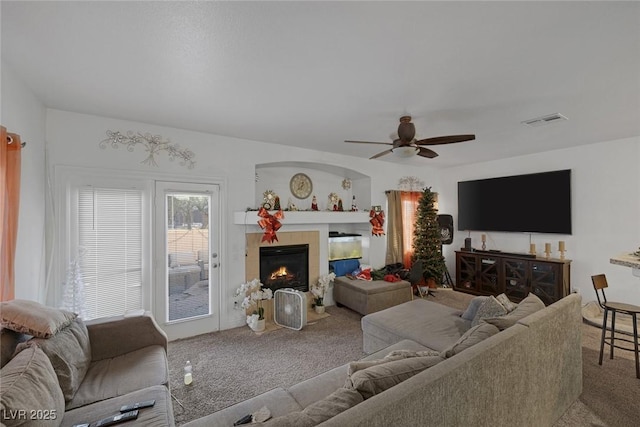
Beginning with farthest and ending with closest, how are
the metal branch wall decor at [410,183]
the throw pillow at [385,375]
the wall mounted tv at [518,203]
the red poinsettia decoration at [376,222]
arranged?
the metal branch wall decor at [410,183], the red poinsettia decoration at [376,222], the wall mounted tv at [518,203], the throw pillow at [385,375]

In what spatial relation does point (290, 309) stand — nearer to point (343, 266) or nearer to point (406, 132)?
point (343, 266)

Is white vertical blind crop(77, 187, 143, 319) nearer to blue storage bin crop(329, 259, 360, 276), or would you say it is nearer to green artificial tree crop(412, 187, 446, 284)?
blue storage bin crop(329, 259, 360, 276)

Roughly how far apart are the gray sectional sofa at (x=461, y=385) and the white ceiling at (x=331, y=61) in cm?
179

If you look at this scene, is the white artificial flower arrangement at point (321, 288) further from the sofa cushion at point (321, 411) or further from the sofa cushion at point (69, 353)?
the sofa cushion at point (321, 411)

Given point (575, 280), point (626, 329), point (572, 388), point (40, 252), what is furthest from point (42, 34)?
point (575, 280)

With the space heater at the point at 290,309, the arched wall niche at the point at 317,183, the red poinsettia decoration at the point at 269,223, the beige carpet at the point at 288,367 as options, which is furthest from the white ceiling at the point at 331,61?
the beige carpet at the point at 288,367

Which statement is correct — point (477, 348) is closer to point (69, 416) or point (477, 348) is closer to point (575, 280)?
point (69, 416)

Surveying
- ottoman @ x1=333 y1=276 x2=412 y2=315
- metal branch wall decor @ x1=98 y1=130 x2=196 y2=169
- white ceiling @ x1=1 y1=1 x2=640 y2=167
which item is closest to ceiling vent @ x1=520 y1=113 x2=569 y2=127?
white ceiling @ x1=1 y1=1 x2=640 y2=167

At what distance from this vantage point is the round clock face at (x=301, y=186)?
4746mm

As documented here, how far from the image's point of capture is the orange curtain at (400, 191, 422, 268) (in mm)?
5469

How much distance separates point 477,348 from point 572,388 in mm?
1502

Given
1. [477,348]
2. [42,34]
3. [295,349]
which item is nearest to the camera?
[477,348]

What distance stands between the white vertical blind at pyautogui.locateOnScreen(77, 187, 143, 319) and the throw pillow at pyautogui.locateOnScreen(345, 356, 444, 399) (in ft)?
9.80

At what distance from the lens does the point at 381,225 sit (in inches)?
197
